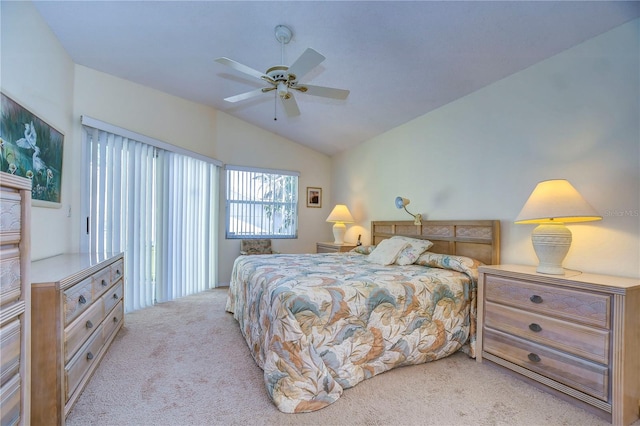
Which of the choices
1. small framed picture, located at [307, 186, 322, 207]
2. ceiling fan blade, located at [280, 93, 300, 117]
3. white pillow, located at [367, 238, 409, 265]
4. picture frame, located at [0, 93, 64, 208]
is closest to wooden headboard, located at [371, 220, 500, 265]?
white pillow, located at [367, 238, 409, 265]

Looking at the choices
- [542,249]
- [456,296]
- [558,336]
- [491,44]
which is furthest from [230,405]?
[491,44]

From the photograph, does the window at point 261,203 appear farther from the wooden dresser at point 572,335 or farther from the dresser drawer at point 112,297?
the wooden dresser at point 572,335

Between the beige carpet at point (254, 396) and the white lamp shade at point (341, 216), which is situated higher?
the white lamp shade at point (341, 216)

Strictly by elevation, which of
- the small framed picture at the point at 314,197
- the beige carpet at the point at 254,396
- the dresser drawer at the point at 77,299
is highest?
the small framed picture at the point at 314,197

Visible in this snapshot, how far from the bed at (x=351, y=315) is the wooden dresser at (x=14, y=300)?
1.15 metres

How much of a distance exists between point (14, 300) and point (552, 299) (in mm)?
2882

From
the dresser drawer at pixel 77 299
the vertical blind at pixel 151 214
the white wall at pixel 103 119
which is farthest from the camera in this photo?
the vertical blind at pixel 151 214

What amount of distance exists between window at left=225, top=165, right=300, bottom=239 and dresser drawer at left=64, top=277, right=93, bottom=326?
3152 mm

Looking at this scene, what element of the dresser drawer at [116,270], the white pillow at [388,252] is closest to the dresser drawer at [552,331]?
the white pillow at [388,252]

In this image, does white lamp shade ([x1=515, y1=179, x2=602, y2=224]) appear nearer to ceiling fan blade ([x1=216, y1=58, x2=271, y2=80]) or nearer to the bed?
the bed

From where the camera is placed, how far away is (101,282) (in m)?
2.29

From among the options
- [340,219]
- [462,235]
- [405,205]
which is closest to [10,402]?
[462,235]

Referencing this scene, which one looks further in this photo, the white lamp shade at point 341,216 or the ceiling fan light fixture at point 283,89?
the white lamp shade at point 341,216

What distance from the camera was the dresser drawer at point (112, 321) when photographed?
2.40m
